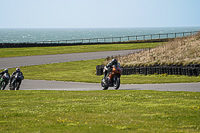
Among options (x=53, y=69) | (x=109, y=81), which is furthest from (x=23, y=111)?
(x=53, y=69)

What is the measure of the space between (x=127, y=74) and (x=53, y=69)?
9.93 meters

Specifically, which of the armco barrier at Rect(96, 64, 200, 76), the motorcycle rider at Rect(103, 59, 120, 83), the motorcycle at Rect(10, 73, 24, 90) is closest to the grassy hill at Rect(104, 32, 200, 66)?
the armco barrier at Rect(96, 64, 200, 76)

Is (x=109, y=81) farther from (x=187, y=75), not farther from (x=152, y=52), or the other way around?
(x=152, y=52)

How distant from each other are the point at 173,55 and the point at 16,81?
13.1 meters

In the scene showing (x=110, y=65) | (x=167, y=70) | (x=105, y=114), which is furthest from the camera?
(x=167, y=70)

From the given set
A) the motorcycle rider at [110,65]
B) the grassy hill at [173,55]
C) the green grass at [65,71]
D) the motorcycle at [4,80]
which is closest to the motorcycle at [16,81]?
the motorcycle at [4,80]

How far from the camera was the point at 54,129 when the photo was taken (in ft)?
27.3

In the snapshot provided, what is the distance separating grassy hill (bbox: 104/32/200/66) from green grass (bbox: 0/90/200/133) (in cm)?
1201

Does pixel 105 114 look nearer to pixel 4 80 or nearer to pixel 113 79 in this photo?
pixel 113 79

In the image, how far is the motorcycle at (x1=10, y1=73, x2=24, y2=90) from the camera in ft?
62.0

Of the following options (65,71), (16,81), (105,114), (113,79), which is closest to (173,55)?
(65,71)

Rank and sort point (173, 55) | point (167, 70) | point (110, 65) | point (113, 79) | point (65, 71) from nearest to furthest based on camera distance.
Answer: point (110, 65)
point (113, 79)
point (167, 70)
point (173, 55)
point (65, 71)

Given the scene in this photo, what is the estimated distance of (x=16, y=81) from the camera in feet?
63.0

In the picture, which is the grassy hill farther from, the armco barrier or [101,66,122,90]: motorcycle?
[101,66,122,90]: motorcycle
